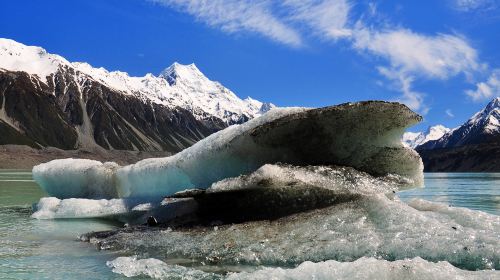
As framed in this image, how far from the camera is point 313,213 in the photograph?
1096 centimetres

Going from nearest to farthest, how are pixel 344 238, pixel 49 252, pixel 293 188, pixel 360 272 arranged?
pixel 360 272 < pixel 344 238 < pixel 49 252 < pixel 293 188

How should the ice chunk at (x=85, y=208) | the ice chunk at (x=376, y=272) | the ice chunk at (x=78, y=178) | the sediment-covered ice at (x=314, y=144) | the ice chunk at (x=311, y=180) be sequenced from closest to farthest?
the ice chunk at (x=376, y=272) < the ice chunk at (x=311, y=180) < the sediment-covered ice at (x=314, y=144) < the ice chunk at (x=85, y=208) < the ice chunk at (x=78, y=178)

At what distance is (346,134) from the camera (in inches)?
497

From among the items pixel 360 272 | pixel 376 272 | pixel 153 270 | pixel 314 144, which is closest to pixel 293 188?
pixel 314 144

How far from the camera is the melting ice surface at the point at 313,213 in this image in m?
8.31

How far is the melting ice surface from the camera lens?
8.31m

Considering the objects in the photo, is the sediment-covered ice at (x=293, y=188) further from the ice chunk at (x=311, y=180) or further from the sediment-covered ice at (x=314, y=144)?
the sediment-covered ice at (x=314, y=144)

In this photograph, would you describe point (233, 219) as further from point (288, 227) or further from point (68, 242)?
point (68, 242)

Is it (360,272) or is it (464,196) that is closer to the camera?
(360,272)

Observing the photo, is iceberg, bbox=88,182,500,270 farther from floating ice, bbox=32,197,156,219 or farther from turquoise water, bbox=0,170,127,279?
floating ice, bbox=32,197,156,219

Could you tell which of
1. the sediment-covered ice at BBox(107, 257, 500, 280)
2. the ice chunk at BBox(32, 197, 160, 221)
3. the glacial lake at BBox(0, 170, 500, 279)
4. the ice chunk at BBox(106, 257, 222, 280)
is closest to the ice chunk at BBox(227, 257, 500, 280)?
the sediment-covered ice at BBox(107, 257, 500, 280)

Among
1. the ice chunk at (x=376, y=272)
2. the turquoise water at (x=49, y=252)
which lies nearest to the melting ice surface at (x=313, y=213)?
the ice chunk at (x=376, y=272)

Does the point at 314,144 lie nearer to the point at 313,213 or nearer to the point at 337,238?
the point at 313,213

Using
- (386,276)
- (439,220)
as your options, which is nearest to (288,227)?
(439,220)
